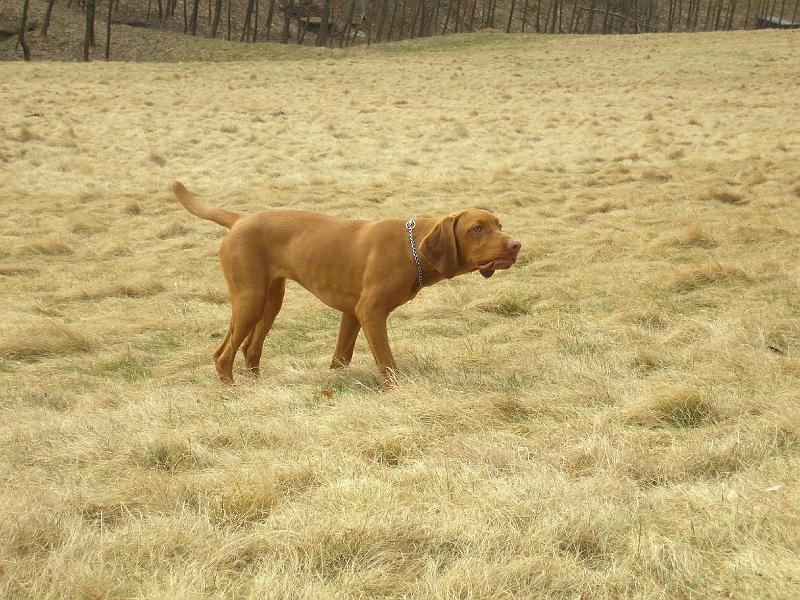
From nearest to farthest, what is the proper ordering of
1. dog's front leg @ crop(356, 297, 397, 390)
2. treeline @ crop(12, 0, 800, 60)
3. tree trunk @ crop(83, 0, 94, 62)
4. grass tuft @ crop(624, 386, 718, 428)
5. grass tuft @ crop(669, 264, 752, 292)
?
grass tuft @ crop(624, 386, 718, 428), dog's front leg @ crop(356, 297, 397, 390), grass tuft @ crop(669, 264, 752, 292), tree trunk @ crop(83, 0, 94, 62), treeline @ crop(12, 0, 800, 60)

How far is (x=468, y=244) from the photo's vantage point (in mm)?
5711

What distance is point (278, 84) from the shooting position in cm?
3531

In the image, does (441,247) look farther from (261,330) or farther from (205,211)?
(205,211)

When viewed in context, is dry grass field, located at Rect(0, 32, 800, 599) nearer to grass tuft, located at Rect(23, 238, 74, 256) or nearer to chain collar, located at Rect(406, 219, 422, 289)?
grass tuft, located at Rect(23, 238, 74, 256)

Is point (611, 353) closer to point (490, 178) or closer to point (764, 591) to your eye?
point (764, 591)

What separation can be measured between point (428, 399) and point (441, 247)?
1051 millimetres

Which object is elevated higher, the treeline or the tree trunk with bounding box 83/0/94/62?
the treeline

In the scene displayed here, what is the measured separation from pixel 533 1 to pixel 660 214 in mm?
90759

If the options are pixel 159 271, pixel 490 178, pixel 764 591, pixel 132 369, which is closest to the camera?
pixel 764 591

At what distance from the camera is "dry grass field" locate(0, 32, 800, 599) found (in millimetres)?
3160

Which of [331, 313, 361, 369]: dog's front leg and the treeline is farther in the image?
the treeline

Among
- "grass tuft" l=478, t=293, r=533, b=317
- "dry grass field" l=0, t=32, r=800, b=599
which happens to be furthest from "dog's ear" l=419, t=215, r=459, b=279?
"grass tuft" l=478, t=293, r=533, b=317

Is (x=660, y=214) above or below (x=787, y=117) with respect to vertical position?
below

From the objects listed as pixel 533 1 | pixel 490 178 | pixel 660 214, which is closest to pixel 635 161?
pixel 490 178
